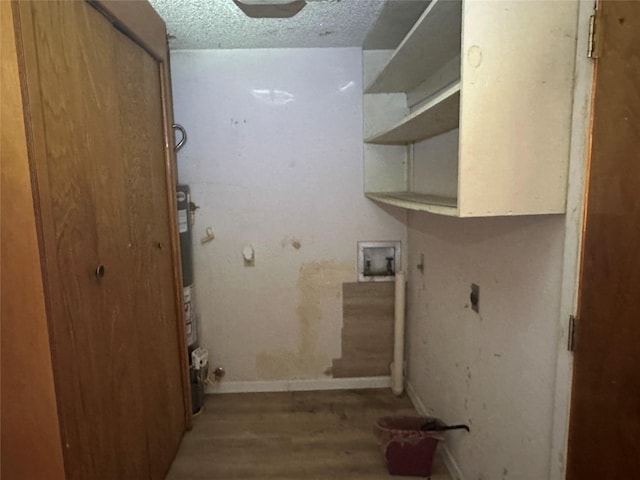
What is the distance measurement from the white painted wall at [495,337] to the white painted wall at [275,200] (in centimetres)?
65

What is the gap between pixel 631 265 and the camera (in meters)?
0.87

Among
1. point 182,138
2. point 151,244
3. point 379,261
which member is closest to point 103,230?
point 151,244

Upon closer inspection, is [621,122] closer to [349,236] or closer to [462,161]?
[462,161]

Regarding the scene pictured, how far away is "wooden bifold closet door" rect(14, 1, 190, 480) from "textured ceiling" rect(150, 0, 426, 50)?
0.96 feet

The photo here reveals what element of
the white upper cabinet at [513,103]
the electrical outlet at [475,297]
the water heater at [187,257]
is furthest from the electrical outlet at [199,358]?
the white upper cabinet at [513,103]

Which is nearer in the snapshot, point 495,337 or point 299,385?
point 495,337

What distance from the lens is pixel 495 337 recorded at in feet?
4.62

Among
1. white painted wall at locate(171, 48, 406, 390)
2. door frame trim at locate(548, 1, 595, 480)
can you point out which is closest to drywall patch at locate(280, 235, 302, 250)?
white painted wall at locate(171, 48, 406, 390)

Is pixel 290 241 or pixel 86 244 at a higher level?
pixel 86 244

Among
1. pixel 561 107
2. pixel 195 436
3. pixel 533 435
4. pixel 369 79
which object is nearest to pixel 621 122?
pixel 561 107

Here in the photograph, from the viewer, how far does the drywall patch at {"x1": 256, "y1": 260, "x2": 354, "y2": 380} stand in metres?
2.53

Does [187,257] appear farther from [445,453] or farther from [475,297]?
[445,453]

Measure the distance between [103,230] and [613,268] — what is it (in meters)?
1.49

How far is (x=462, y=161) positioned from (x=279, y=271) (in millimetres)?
1695
